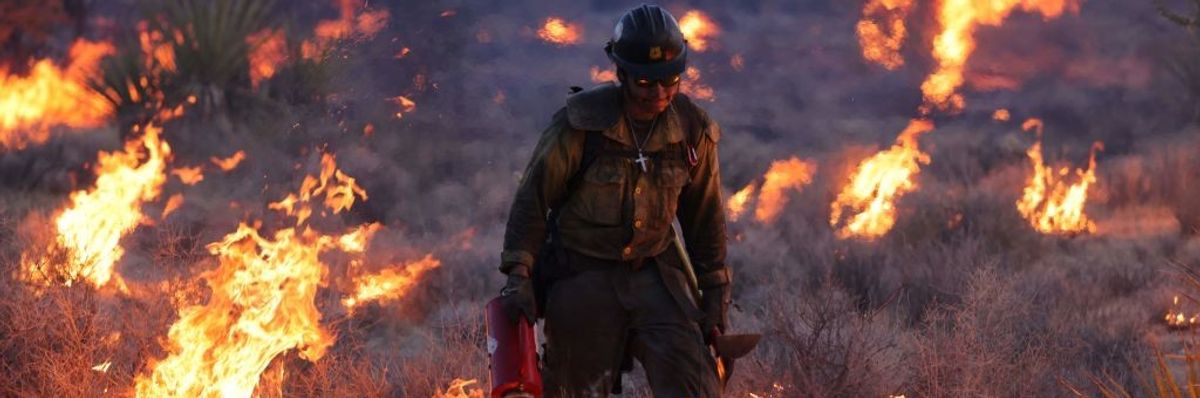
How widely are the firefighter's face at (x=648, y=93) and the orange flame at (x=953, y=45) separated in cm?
1526

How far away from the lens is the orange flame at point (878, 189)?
12.5 m

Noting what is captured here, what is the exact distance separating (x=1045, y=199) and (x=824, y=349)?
284 inches

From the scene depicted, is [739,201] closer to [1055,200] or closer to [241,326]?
[1055,200]

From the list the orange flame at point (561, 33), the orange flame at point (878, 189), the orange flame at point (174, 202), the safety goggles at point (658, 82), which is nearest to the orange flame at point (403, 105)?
the orange flame at point (561, 33)

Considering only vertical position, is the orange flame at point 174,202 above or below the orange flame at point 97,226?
below

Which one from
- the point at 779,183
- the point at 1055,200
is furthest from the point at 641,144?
the point at 779,183

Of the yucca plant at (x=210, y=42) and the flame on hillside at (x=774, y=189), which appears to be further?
the yucca plant at (x=210, y=42)

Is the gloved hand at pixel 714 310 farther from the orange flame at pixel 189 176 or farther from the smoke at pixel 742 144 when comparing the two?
the orange flame at pixel 189 176

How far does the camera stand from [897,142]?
58.2ft

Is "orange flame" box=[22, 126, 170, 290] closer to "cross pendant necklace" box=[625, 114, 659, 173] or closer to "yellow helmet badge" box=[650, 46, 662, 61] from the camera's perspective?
"cross pendant necklace" box=[625, 114, 659, 173]

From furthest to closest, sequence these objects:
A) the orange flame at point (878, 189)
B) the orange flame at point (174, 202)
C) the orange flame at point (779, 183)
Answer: the orange flame at point (779, 183) < the orange flame at point (174, 202) < the orange flame at point (878, 189)

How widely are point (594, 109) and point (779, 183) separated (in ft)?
35.3

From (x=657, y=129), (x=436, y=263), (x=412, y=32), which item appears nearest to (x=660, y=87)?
(x=657, y=129)

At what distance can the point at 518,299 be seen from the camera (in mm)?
4570
